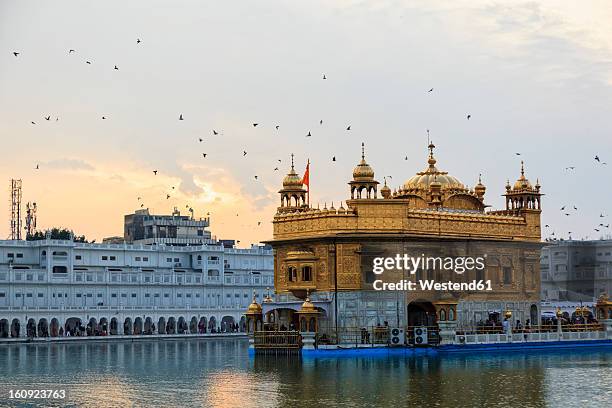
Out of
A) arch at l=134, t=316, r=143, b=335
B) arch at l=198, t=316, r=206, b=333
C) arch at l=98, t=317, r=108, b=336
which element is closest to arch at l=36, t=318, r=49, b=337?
arch at l=98, t=317, r=108, b=336

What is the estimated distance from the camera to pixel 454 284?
6588 centimetres

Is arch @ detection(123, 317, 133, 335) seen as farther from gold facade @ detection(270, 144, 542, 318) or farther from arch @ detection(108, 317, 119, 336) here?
gold facade @ detection(270, 144, 542, 318)

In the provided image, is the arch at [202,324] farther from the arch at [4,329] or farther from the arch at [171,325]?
the arch at [4,329]

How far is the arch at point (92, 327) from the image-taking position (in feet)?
375

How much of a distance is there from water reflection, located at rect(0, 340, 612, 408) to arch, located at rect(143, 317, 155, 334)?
5189 centimetres

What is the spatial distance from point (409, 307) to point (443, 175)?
9.43m

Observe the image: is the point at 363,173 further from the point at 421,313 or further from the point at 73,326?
the point at 73,326

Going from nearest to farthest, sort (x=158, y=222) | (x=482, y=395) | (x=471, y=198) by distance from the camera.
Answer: (x=482, y=395)
(x=471, y=198)
(x=158, y=222)

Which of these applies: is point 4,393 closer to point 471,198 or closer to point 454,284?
point 454,284

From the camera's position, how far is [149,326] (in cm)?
12088

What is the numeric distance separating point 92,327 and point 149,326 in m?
7.01

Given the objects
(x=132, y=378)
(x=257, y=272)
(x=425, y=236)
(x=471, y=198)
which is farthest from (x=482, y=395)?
(x=257, y=272)

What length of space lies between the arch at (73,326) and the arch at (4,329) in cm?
518

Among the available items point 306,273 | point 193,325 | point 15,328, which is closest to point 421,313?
point 306,273
